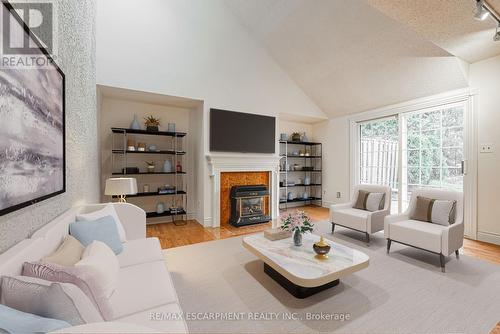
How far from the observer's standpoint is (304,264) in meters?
1.77

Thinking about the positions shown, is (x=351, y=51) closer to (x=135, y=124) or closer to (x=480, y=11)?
(x=480, y=11)

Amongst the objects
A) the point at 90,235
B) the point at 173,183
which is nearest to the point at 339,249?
the point at 90,235

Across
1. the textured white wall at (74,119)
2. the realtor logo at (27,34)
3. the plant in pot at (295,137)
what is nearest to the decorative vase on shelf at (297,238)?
the textured white wall at (74,119)

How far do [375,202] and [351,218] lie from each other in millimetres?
460

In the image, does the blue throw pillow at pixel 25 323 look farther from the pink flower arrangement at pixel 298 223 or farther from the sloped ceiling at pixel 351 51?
the sloped ceiling at pixel 351 51

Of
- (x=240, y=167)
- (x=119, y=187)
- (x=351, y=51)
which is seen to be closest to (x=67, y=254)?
(x=119, y=187)

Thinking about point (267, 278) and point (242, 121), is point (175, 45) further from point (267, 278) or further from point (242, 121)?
point (267, 278)

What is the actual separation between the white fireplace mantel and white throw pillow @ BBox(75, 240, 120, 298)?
2549mm

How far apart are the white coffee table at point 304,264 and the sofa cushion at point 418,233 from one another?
3.22 feet

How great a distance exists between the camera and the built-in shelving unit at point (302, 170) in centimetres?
552

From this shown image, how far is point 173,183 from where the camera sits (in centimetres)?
425

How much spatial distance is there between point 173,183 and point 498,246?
5.13m

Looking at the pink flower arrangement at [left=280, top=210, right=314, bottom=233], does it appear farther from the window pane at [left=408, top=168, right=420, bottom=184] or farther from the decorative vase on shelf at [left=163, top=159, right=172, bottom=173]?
the window pane at [left=408, top=168, right=420, bottom=184]

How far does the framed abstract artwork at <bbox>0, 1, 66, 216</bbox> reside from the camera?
96 centimetres
